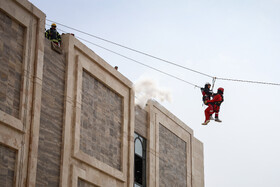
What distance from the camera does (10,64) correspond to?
2525cm

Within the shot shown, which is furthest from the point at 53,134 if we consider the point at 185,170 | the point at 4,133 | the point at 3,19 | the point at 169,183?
the point at 185,170

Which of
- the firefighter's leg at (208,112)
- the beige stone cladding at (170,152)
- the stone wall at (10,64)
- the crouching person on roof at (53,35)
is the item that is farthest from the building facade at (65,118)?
the firefighter's leg at (208,112)

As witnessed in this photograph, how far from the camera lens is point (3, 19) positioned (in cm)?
2542

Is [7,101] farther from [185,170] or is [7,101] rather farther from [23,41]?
[185,170]

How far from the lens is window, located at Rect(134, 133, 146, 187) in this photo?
33938 mm

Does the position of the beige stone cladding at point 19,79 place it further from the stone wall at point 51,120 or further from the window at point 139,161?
the window at point 139,161

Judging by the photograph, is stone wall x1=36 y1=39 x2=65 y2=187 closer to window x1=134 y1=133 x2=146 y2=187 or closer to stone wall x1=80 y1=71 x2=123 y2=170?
stone wall x1=80 y1=71 x2=123 y2=170

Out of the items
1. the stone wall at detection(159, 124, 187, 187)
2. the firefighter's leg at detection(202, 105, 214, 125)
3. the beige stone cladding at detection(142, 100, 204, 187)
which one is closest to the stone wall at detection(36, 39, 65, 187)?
the firefighter's leg at detection(202, 105, 214, 125)

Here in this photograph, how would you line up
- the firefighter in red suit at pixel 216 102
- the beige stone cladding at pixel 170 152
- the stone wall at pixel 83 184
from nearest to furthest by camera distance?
the stone wall at pixel 83 184
the firefighter in red suit at pixel 216 102
the beige stone cladding at pixel 170 152

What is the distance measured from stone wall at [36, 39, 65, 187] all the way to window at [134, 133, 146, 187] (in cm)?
738

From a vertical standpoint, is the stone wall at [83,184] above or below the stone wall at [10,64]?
below

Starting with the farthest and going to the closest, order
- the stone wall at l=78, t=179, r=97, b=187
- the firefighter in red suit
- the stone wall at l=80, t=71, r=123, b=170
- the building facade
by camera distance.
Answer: the firefighter in red suit < the stone wall at l=80, t=71, r=123, b=170 < the stone wall at l=78, t=179, r=97, b=187 < the building facade

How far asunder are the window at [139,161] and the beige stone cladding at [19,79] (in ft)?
30.8

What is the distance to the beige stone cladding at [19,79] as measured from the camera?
2444cm
